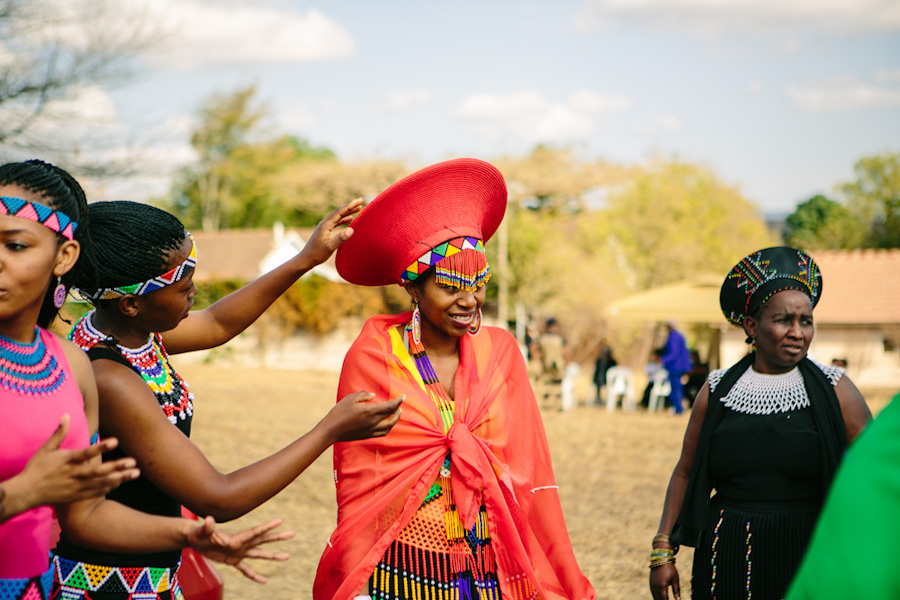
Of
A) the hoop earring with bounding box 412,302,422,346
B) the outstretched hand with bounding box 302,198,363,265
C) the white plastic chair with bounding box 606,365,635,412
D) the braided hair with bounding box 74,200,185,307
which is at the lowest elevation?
the white plastic chair with bounding box 606,365,635,412

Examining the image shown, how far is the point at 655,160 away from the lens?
29.8m

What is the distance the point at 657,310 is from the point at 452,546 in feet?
47.7

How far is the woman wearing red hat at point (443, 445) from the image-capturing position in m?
2.89

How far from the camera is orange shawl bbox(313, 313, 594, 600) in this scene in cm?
290

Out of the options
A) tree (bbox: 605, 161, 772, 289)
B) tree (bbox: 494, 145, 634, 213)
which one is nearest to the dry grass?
tree (bbox: 605, 161, 772, 289)

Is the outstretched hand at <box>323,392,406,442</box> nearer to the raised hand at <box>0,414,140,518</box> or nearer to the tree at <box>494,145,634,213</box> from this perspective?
the raised hand at <box>0,414,140,518</box>

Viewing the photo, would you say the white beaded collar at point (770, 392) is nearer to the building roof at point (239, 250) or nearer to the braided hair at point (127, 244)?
the braided hair at point (127, 244)

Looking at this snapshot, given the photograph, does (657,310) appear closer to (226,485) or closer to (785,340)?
(785,340)

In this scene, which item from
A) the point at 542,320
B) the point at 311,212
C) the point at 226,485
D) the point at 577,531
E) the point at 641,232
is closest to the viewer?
the point at 226,485

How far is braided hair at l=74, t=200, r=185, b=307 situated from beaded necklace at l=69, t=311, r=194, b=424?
97 mm

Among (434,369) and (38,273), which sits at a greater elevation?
(38,273)

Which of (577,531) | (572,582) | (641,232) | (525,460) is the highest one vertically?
(641,232)

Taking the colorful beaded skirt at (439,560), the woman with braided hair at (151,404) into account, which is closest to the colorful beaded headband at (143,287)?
the woman with braided hair at (151,404)

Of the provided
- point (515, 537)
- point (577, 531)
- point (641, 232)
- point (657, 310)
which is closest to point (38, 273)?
point (515, 537)
